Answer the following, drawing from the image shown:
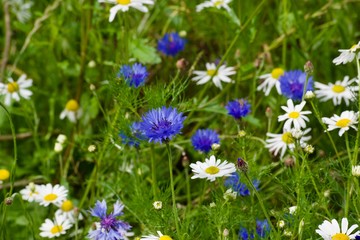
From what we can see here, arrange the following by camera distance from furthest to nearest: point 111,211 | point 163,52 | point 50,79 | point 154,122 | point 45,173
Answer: point 50,79
point 163,52
point 45,173
point 111,211
point 154,122

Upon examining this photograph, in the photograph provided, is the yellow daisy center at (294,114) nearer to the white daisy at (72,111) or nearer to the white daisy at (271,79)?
the white daisy at (271,79)

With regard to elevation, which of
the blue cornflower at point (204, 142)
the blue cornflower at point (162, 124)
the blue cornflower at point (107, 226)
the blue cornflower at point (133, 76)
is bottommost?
the blue cornflower at point (107, 226)

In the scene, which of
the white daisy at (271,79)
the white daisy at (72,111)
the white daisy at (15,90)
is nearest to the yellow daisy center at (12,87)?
the white daisy at (15,90)

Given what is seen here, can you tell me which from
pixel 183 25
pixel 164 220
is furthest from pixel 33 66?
pixel 164 220

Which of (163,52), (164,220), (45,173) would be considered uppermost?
(163,52)

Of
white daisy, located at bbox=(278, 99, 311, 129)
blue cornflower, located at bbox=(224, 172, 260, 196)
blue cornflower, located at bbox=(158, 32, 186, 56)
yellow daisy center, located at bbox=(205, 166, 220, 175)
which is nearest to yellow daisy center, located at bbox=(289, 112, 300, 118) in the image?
white daisy, located at bbox=(278, 99, 311, 129)

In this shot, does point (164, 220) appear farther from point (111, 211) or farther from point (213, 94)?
point (213, 94)
